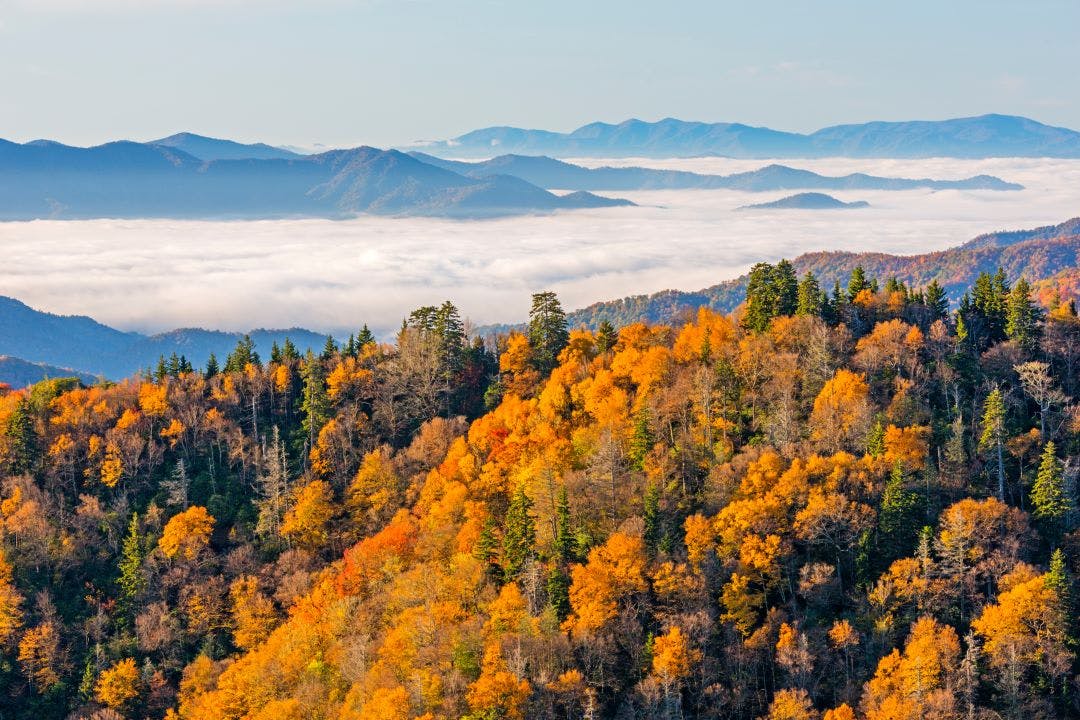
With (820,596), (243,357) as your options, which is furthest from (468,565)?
(243,357)

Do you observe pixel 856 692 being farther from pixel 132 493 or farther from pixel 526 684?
pixel 132 493

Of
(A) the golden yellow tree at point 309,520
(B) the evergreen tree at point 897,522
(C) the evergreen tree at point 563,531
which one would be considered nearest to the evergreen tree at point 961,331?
(B) the evergreen tree at point 897,522

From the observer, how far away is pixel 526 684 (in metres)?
66.3

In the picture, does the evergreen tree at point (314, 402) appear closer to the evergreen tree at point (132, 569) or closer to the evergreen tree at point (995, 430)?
the evergreen tree at point (132, 569)

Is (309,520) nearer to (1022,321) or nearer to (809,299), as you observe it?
(809,299)

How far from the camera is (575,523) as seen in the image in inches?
3255

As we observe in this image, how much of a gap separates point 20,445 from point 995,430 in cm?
9646

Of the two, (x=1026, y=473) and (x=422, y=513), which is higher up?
(x=1026, y=473)

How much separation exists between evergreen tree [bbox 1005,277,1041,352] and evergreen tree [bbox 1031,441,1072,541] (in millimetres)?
21986

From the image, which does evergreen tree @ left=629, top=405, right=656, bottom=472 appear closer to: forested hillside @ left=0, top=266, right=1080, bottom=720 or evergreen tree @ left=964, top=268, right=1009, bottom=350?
forested hillside @ left=0, top=266, right=1080, bottom=720

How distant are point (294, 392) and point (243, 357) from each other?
9.90 meters

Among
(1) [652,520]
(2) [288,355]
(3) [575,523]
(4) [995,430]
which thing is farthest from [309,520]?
(4) [995,430]

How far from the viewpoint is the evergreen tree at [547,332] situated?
113812 millimetres

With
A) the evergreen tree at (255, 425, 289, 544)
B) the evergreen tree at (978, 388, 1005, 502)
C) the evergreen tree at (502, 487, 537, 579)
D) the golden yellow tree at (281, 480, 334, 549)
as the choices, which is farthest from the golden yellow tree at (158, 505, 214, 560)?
the evergreen tree at (978, 388, 1005, 502)
